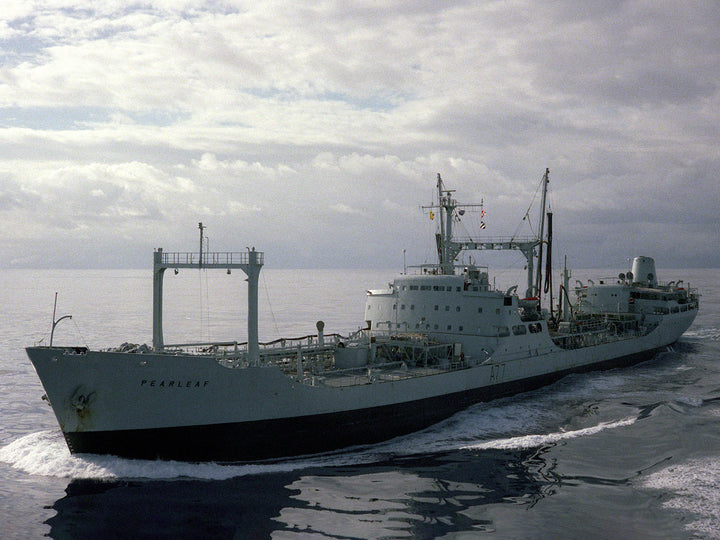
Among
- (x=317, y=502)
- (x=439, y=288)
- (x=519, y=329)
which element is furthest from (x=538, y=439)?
(x=317, y=502)

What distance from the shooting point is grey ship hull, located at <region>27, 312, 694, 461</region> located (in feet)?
62.7

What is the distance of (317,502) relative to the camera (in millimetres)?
17625

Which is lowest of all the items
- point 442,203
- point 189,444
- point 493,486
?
point 493,486

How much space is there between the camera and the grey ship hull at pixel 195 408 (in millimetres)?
19109

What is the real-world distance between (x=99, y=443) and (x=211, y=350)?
5.90 m

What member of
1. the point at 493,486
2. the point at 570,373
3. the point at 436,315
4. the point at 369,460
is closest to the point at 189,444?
the point at 369,460

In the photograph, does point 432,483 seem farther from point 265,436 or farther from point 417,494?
point 265,436

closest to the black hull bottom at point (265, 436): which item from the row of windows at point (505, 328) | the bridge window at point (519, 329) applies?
the row of windows at point (505, 328)

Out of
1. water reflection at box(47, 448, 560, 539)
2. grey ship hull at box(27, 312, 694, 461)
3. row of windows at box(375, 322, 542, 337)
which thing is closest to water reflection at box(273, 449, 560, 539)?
water reflection at box(47, 448, 560, 539)

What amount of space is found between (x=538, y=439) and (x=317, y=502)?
11.0 meters

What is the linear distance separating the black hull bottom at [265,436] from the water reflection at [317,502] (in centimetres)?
129

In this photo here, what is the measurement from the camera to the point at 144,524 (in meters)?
15.9

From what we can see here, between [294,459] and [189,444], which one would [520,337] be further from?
[189,444]

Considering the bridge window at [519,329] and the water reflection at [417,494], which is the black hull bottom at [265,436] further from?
the bridge window at [519,329]
